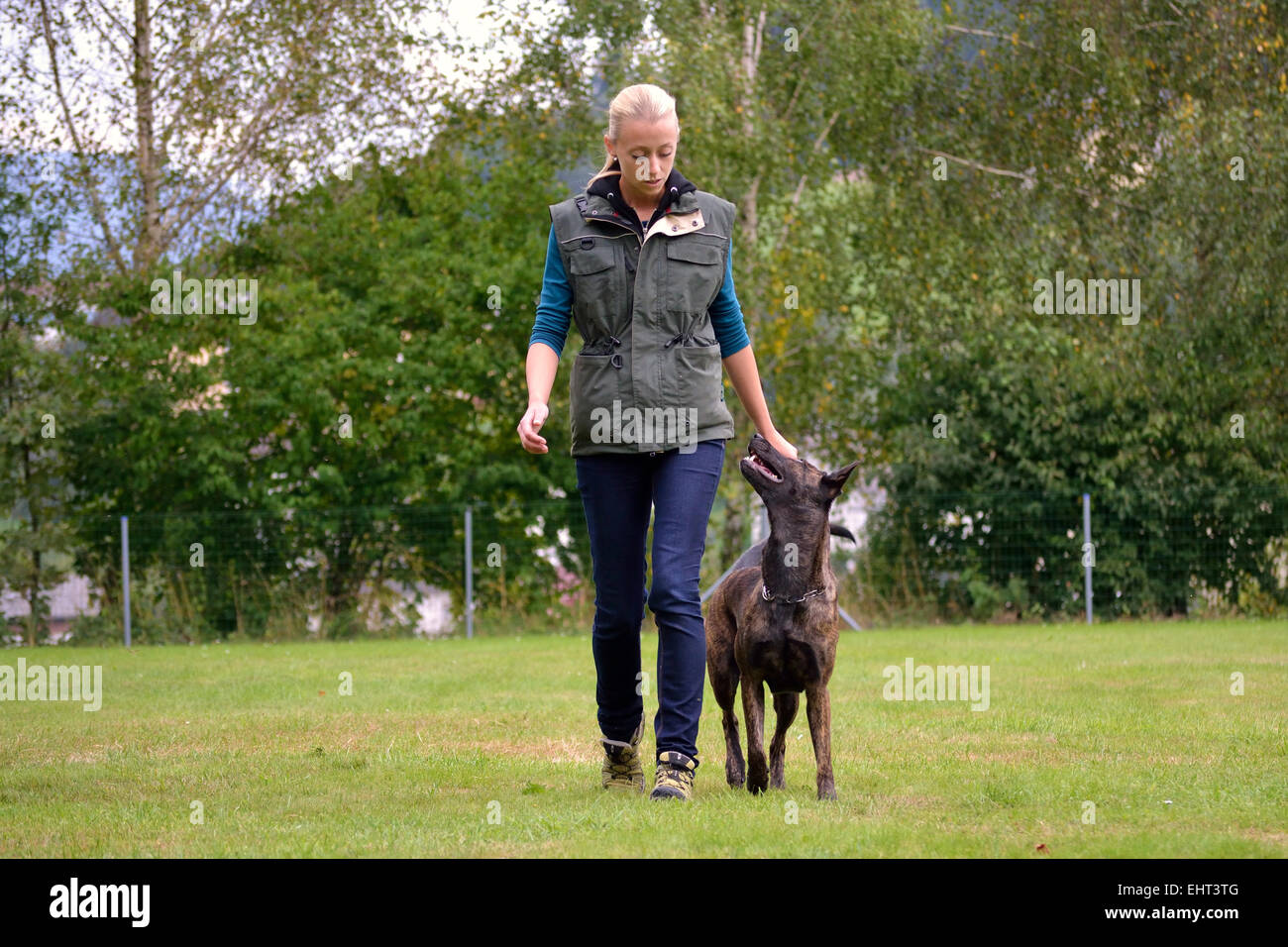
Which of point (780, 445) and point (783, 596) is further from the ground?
point (780, 445)

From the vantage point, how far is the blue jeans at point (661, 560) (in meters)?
5.15

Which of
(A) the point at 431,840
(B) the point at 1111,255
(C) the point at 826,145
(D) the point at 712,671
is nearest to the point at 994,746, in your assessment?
(D) the point at 712,671

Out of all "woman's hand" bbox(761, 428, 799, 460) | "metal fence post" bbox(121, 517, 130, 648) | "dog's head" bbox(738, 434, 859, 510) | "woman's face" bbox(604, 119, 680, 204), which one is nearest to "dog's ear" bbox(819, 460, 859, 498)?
"dog's head" bbox(738, 434, 859, 510)

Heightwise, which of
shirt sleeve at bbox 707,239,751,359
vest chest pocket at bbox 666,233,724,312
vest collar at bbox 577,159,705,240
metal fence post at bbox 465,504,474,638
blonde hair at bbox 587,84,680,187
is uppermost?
blonde hair at bbox 587,84,680,187

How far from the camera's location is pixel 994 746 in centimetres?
671

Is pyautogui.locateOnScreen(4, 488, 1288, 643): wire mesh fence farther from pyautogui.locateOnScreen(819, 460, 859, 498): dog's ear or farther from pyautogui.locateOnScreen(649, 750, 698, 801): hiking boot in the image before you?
pyautogui.locateOnScreen(819, 460, 859, 498): dog's ear

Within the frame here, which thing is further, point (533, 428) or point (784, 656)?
point (784, 656)

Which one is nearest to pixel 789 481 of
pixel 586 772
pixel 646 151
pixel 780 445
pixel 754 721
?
pixel 780 445

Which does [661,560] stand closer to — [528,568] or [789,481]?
[789,481]

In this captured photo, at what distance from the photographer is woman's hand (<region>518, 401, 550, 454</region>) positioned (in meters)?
4.89

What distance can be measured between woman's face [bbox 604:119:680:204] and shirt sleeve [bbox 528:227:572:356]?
1.38 ft

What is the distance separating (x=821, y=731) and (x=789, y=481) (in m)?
0.89

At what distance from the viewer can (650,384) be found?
5109 mm
